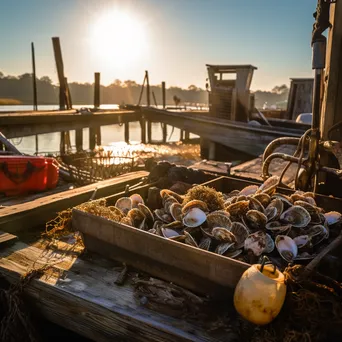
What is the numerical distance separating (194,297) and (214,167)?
5.79 meters

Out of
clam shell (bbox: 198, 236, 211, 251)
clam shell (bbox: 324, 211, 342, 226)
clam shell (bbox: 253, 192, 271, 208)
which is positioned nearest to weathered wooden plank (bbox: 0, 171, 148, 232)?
clam shell (bbox: 198, 236, 211, 251)

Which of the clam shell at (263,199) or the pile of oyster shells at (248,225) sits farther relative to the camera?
the clam shell at (263,199)

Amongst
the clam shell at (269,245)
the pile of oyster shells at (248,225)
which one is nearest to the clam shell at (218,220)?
the pile of oyster shells at (248,225)

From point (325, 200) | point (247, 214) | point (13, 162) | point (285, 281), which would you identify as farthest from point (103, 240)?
point (13, 162)

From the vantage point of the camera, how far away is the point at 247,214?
3439 millimetres

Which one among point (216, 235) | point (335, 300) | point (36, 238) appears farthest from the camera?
point (36, 238)

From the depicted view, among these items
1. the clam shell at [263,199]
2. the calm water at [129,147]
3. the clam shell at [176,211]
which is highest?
the clam shell at [263,199]

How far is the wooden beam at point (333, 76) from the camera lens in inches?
205

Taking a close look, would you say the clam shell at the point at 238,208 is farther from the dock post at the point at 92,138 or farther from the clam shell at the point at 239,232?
the dock post at the point at 92,138

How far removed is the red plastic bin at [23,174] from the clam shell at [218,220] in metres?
5.56

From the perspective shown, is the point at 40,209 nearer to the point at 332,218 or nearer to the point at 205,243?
the point at 205,243

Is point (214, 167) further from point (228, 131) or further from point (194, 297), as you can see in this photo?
point (228, 131)

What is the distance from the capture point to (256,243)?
3045mm

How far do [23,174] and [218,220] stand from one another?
583cm
